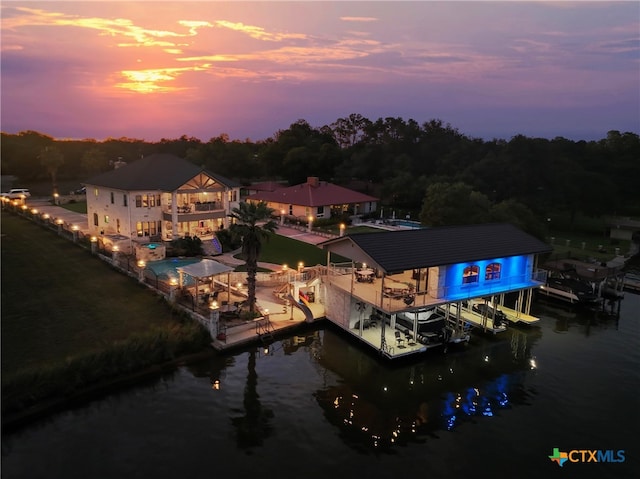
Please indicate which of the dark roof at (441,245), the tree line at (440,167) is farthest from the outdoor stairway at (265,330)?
the tree line at (440,167)

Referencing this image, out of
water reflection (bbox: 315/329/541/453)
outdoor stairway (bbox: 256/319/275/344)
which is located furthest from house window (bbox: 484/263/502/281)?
outdoor stairway (bbox: 256/319/275/344)

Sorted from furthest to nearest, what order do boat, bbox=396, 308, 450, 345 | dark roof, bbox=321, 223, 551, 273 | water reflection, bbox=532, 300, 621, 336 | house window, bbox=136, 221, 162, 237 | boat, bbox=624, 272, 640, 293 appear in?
house window, bbox=136, 221, 162, 237, boat, bbox=624, 272, 640, 293, water reflection, bbox=532, 300, 621, 336, boat, bbox=396, 308, 450, 345, dark roof, bbox=321, 223, 551, 273

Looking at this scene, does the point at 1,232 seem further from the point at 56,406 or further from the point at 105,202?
the point at 56,406

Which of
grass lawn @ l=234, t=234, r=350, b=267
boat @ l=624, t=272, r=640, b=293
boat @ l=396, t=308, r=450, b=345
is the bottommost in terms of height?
boat @ l=624, t=272, r=640, b=293

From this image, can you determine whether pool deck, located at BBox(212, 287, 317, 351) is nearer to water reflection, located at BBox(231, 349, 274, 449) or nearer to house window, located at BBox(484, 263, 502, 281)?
water reflection, located at BBox(231, 349, 274, 449)

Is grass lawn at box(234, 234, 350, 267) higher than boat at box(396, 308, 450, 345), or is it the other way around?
grass lawn at box(234, 234, 350, 267)

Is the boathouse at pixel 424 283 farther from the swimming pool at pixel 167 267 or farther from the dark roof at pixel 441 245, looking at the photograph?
the swimming pool at pixel 167 267

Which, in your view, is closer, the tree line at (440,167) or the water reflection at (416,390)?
the water reflection at (416,390)
